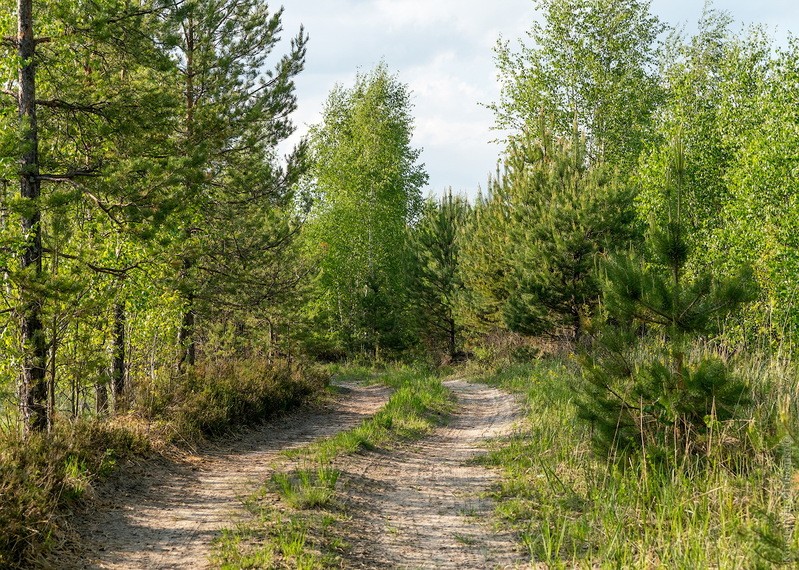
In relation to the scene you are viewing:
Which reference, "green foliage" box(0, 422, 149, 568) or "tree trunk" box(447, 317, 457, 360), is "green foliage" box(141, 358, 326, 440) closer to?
"green foliage" box(0, 422, 149, 568)

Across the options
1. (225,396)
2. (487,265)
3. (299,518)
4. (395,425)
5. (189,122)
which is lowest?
(395,425)

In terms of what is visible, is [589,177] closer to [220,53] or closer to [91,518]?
[220,53]

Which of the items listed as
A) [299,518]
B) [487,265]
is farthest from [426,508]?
[487,265]

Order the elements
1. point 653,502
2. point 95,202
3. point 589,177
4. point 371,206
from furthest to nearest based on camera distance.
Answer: point 371,206, point 589,177, point 95,202, point 653,502

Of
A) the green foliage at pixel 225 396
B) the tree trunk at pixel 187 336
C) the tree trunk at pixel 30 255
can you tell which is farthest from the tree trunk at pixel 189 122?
the tree trunk at pixel 30 255

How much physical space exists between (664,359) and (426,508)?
3007 millimetres

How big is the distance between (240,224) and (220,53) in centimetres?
366

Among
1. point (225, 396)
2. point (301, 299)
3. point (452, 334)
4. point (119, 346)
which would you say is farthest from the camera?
point (452, 334)

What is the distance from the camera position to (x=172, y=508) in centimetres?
719

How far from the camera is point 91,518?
6.61 metres

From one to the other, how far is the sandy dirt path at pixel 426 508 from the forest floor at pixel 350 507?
12 millimetres

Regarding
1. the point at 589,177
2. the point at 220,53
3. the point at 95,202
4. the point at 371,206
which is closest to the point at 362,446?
the point at 95,202

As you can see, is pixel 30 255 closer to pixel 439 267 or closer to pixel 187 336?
pixel 187 336

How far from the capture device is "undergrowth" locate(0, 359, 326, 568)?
549 cm
